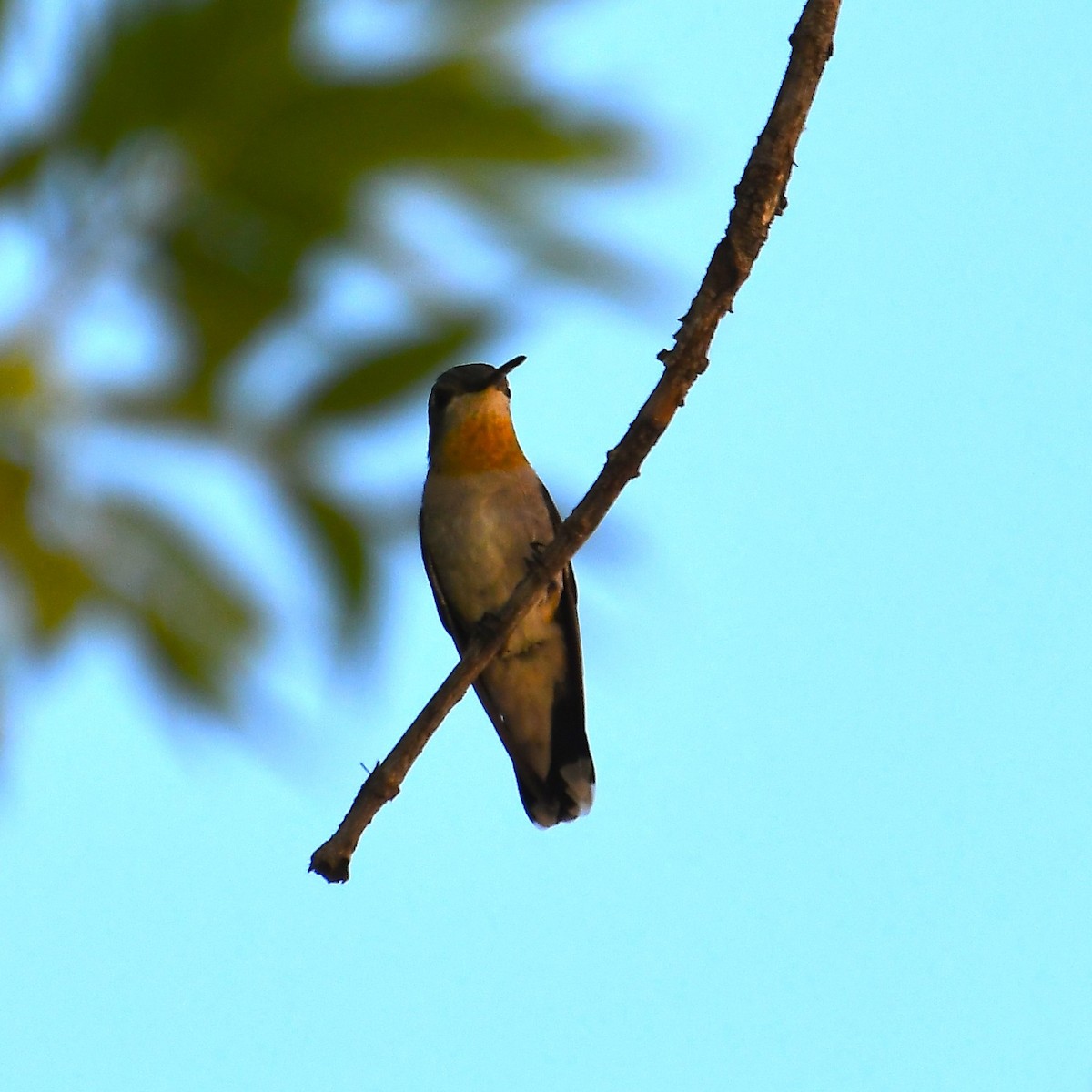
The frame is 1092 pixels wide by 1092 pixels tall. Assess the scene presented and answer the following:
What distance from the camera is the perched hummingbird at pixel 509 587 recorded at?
220 inches

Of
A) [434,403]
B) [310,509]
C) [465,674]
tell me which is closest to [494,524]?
[434,403]

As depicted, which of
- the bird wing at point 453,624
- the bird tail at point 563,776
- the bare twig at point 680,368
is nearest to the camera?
the bare twig at point 680,368

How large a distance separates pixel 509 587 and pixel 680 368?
9.15 ft

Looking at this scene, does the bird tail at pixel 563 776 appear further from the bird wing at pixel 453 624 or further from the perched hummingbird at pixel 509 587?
the bird wing at pixel 453 624

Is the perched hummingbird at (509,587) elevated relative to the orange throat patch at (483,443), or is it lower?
lower

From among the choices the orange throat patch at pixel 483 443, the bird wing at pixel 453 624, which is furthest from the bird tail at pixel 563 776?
the orange throat patch at pixel 483 443

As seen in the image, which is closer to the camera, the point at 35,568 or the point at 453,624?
the point at 35,568

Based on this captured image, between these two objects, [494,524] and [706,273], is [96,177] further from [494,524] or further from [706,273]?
[494,524]

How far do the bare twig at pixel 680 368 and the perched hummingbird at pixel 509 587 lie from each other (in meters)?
2.06

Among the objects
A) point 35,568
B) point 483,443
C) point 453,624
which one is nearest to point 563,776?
point 453,624

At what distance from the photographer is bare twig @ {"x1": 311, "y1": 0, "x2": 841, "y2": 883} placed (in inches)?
98.7

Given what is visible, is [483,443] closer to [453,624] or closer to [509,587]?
[509,587]

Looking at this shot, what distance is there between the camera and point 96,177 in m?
2.74

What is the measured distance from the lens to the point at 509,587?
5.55m
